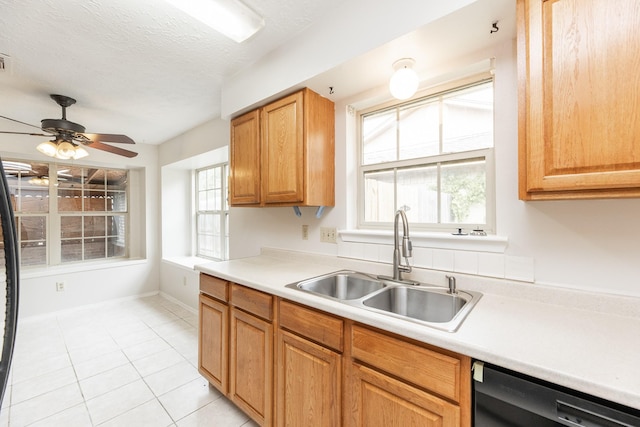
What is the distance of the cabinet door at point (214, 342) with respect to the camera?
5.90ft

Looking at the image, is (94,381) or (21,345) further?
(21,345)

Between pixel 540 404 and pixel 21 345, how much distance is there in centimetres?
408

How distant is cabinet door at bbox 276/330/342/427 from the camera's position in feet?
3.98

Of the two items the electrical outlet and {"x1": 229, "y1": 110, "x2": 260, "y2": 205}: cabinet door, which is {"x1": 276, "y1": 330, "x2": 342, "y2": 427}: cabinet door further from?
{"x1": 229, "y1": 110, "x2": 260, "y2": 205}: cabinet door

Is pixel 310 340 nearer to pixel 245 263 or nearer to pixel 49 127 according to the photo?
pixel 245 263

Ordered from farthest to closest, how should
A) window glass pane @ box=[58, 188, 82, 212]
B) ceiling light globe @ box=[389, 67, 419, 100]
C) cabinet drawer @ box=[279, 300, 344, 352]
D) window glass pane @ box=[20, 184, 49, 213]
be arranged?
window glass pane @ box=[58, 188, 82, 212]
window glass pane @ box=[20, 184, 49, 213]
ceiling light globe @ box=[389, 67, 419, 100]
cabinet drawer @ box=[279, 300, 344, 352]

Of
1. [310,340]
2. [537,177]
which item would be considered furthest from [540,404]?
[310,340]

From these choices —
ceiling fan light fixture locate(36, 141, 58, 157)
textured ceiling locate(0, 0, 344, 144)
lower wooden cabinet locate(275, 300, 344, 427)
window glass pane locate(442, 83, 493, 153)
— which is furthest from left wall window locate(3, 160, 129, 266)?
window glass pane locate(442, 83, 493, 153)

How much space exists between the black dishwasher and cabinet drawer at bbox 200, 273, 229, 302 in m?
1.45

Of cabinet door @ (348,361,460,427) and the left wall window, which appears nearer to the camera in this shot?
cabinet door @ (348,361,460,427)

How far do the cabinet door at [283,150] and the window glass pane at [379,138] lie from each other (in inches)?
19.9

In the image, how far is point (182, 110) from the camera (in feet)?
9.46

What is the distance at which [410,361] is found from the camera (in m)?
0.98

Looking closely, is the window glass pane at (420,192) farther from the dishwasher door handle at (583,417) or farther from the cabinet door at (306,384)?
the dishwasher door handle at (583,417)
